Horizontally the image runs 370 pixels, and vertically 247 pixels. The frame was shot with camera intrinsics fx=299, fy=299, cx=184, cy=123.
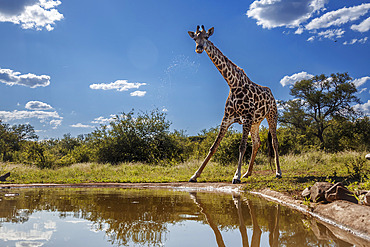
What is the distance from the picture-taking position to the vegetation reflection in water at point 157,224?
323cm

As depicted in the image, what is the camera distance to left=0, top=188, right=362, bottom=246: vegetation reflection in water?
3230mm

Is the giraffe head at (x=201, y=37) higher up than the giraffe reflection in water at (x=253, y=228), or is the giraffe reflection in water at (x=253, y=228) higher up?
the giraffe head at (x=201, y=37)

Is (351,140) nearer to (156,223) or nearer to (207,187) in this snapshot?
(207,187)

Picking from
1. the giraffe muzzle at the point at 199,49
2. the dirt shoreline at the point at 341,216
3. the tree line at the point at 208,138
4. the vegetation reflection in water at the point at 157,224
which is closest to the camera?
the vegetation reflection in water at the point at 157,224

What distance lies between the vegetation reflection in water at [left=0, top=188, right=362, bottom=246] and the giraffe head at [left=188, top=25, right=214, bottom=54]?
4.82m

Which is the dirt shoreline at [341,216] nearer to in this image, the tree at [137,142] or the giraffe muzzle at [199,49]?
the giraffe muzzle at [199,49]

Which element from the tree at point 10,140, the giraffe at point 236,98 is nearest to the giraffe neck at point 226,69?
the giraffe at point 236,98

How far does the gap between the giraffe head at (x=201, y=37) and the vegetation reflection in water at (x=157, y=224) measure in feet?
15.8

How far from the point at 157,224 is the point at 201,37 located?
20.9 feet

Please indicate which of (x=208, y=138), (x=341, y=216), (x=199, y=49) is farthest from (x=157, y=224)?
(x=208, y=138)

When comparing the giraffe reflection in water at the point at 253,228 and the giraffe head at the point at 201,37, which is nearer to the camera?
the giraffe reflection in water at the point at 253,228

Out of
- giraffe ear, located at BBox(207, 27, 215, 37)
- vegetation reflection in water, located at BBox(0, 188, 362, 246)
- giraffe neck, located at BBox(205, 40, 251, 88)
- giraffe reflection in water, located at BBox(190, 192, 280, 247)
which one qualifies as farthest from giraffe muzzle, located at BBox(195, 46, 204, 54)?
giraffe reflection in water, located at BBox(190, 192, 280, 247)

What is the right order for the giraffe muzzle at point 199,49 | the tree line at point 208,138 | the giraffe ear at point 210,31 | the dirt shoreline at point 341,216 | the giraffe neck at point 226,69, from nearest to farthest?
the dirt shoreline at point 341,216 < the giraffe muzzle at point 199,49 < the giraffe ear at point 210,31 < the giraffe neck at point 226,69 < the tree line at point 208,138

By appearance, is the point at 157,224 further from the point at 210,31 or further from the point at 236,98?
the point at 210,31
